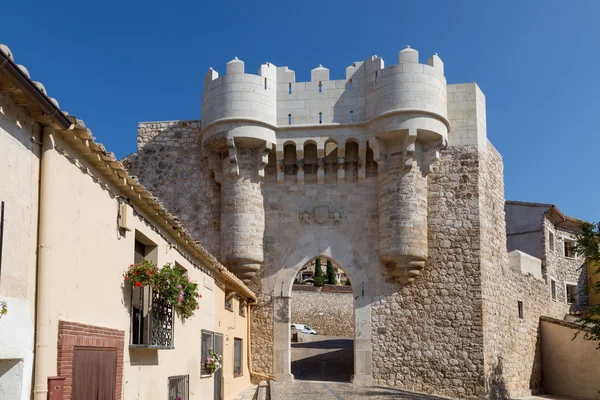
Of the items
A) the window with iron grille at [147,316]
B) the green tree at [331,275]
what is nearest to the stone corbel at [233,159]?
the window with iron grille at [147,316]

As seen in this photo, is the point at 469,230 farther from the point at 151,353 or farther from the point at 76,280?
the point at 76,280

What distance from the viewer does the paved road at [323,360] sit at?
20517 mm

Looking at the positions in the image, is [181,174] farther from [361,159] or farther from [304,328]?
[304,328]

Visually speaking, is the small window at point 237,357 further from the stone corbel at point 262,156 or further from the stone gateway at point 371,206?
the stone corbel at point 262,156

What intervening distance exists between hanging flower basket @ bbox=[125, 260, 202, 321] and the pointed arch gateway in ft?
26.8

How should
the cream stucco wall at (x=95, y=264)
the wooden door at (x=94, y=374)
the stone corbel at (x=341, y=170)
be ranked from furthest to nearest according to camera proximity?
1. the stone corbel at (x=341, y=170)
2. the wooden door at (x=94, y=374)
3. the cream stucco wall at (x=95, y=264)

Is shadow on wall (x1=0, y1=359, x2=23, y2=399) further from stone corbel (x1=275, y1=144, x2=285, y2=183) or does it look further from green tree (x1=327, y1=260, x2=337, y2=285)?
green tree (x1=327, y1=260, x2=337, y2=285)

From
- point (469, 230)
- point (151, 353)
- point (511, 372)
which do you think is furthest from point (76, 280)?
point (511, 372)

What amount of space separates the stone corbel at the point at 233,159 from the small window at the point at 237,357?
4461 millimetres

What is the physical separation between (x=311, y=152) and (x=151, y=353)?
434 inches

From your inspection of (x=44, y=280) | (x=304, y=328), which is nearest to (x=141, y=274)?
(x=44, y=280)

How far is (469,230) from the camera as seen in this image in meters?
18.4

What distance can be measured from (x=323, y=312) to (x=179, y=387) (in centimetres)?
2429

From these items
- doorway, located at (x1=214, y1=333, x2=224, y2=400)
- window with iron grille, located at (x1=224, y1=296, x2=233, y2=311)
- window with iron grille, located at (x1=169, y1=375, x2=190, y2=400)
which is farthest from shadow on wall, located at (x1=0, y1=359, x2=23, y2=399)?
window with iron grille, located at (x1=224, y1=296, x2=233, y2=311)
